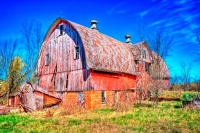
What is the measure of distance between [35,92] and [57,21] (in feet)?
27.3

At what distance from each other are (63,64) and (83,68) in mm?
3311

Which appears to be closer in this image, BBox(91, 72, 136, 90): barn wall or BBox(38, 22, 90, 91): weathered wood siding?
BBox(91, 72, 136, 90): barn wall

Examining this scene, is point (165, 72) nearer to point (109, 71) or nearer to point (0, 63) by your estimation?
point (109, 71)

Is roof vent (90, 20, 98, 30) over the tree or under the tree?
over

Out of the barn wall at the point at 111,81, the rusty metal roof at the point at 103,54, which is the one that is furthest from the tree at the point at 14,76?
the barn wall at the point at 111,81

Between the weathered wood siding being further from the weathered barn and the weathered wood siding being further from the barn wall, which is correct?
the barn wall

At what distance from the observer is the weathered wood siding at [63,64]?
22.1 m

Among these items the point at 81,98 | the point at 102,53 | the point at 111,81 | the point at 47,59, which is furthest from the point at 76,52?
the point at 47,59

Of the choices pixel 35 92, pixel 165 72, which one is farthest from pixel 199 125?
pixel 165 72

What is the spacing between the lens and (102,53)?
2331cm

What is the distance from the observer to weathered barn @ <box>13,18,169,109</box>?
70.7 ft

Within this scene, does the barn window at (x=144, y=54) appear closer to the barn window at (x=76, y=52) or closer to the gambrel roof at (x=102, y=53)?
the gambrel roof at (x=102, y=53)

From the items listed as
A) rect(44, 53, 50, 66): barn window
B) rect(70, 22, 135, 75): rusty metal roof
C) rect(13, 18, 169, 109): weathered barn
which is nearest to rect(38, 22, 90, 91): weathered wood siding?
→ rect(13, 18, 169, 109): weathered barn

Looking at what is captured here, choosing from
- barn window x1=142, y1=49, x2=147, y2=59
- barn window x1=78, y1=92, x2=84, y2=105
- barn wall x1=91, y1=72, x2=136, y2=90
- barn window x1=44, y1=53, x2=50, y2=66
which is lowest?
barn window x1=78, y1=92, x2=84, y2=105
